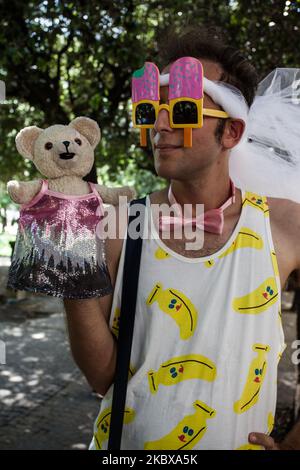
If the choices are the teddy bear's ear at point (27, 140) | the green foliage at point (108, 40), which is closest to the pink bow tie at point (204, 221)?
the teddy bear's ear at point (27, 140)

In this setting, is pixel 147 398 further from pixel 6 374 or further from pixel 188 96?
pixel 6 374

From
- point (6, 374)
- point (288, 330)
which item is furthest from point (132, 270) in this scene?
point (288, 330)

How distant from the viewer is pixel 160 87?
206 centimetres

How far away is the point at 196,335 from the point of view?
1960 millimetres

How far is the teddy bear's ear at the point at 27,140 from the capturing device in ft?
5.33

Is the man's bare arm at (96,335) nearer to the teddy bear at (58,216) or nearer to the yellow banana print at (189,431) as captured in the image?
the teddy bear at (58,216)

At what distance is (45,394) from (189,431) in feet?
15.1

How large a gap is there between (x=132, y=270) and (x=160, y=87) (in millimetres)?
696

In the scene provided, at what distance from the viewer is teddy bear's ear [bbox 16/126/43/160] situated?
1.63 meters

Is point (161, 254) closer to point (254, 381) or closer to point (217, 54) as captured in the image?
point (254, 381)

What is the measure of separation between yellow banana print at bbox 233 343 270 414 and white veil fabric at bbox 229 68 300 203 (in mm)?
679

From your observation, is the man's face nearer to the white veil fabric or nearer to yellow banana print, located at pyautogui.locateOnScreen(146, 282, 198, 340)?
the white veil fabric

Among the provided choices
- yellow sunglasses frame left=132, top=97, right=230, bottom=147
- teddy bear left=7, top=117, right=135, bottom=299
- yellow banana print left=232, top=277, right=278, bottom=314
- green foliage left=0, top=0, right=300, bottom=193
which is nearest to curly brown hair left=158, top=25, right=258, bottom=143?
yellow sunglasses frame left=132, top=97, right=230, bottom=147

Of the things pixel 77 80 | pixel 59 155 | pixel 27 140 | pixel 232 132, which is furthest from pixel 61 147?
pixel 77 80
